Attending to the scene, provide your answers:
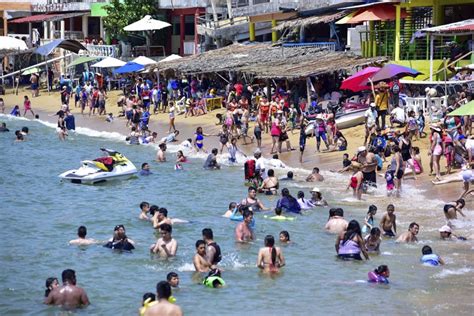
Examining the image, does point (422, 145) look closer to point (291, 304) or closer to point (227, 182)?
point (227, 182)

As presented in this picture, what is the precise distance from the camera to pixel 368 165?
22.7 meters

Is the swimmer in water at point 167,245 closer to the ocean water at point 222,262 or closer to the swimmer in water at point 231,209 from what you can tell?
the ocean water at point 222,262

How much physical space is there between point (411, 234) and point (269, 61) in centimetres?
1920

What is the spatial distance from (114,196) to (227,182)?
10.1 ft

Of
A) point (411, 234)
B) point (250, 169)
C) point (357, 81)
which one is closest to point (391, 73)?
point (357, 81)

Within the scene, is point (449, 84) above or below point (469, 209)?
above

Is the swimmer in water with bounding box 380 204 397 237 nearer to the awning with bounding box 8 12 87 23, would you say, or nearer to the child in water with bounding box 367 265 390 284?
the child in water with bounding box 367 265 390 284

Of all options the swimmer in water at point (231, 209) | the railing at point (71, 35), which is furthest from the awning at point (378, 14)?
the railing at point (71, 35)

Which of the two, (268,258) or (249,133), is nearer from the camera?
(268,258)

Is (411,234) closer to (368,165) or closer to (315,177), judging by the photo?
(368,165)

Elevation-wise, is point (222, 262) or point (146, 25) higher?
point (146, 25)

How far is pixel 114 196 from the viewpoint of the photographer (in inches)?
977

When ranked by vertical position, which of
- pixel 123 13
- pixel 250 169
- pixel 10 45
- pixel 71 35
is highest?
pixel 123 13

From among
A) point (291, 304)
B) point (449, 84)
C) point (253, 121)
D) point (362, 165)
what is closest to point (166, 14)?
point (253, 121)
